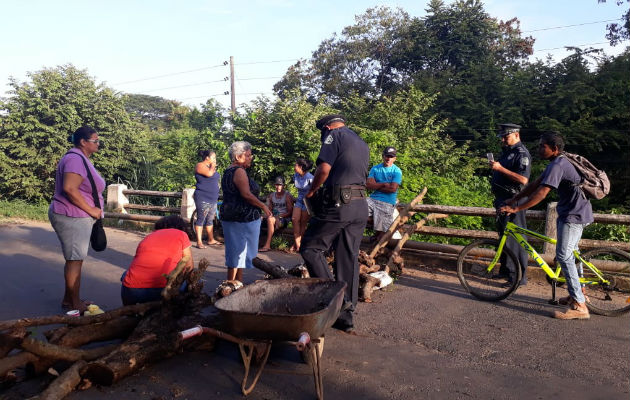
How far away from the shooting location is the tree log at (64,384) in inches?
122

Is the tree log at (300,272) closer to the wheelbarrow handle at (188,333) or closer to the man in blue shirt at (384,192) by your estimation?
the man in blue shirt at (384,192)

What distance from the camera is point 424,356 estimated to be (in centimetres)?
439

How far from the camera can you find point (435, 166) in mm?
16766

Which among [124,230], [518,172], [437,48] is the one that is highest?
[437,48]

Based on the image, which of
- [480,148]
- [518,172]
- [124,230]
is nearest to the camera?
[518,172]

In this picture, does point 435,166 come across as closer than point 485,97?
Yes

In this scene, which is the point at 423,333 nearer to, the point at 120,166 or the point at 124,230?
the point at 124,230

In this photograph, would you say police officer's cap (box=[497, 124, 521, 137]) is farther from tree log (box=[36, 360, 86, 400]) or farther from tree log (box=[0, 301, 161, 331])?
tree log (box=[36, 360, 86, 400])

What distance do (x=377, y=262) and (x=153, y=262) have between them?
13.1 feet

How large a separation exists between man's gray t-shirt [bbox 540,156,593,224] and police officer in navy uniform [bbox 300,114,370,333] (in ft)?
6.74

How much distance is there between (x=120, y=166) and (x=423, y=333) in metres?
16.5

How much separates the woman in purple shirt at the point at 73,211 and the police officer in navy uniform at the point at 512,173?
4966 millimetres

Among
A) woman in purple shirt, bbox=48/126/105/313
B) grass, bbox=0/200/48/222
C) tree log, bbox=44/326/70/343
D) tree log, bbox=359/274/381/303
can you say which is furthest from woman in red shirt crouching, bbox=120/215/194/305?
grass, bbox=0/200/48/222

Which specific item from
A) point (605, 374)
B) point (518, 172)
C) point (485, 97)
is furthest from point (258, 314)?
point (485, 97)
